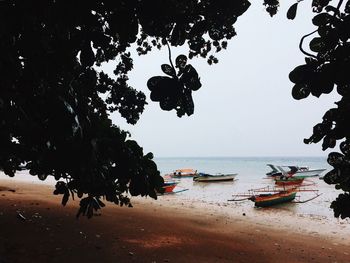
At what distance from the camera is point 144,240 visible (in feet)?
26.1

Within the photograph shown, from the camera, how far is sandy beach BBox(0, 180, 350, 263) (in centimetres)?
627

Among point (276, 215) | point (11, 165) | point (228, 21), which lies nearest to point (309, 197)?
point (276, 215)

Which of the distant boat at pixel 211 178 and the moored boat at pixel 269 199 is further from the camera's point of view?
the distant boat at pixel 211 178

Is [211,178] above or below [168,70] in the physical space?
below

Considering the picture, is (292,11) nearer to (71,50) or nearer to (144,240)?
(71,50)

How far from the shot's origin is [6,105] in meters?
2.22

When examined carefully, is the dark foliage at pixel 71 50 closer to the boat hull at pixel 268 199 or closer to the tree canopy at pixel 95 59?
the tree canopy at pixel 95 59

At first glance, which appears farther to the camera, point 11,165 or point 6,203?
point 6,203

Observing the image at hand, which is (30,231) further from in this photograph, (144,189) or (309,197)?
(309,197)

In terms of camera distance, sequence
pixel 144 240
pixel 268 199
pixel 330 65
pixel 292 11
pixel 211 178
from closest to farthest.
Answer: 1. pixel 330 65
2. pixel 292 11
3. pixel 144 240
4. pixel 268 199
5. pixel 211 178

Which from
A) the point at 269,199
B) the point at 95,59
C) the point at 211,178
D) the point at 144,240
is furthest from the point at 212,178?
the point at 95,59

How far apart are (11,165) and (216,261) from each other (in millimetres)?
4805

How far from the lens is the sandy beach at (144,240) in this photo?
6.27 metres

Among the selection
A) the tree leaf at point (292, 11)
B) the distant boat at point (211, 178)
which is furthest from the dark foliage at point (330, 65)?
the distant boat at point (211, 178)
